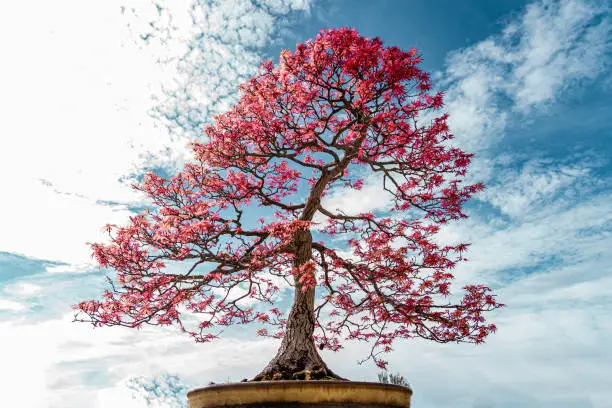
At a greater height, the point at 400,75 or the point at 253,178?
the point at 400,75

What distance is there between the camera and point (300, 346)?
6.02 metres

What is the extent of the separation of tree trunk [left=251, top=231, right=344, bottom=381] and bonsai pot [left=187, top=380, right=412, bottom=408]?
0.70m

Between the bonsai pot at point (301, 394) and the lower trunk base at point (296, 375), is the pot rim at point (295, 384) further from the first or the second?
the lower trunk base at point (296, 375)

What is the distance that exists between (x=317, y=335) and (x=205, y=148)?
324 cm

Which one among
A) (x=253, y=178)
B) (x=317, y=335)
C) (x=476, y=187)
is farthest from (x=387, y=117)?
(x=317, y=335)

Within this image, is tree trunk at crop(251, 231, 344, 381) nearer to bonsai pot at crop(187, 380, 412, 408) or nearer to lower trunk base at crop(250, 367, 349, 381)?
lower trunk base at crop(250, 367, 349, 381)

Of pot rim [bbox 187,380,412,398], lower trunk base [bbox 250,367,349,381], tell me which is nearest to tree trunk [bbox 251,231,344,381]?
lower trunk base [bbox 250,367,349,381]

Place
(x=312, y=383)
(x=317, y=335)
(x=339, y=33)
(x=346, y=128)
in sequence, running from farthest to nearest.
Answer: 1. (x=317, y=335)
2. (x=346, y=128)
3. (x=339, y=33)
4. (x=312, y=383)

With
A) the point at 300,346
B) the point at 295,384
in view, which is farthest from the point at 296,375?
the point at 295,384

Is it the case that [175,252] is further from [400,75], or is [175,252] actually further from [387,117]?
[400,75]

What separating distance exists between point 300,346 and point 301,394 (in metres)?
1.14

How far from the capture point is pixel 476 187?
245 inches

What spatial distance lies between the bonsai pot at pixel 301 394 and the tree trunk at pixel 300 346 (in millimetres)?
702

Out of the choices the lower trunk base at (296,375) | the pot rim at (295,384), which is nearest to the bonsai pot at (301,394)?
the pot rim at (295,384)
